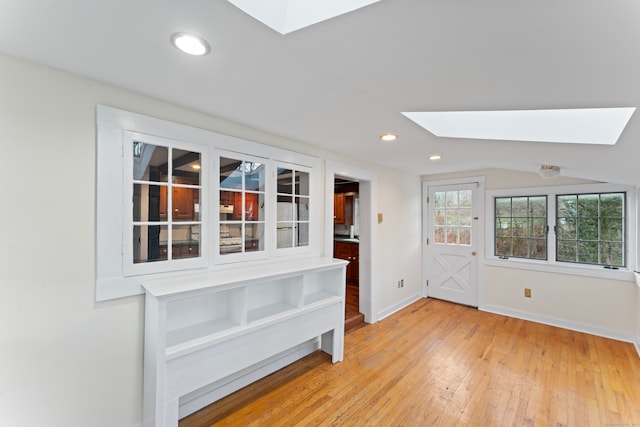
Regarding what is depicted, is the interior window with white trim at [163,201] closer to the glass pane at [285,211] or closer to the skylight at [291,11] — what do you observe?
the glass pane at [285,211]

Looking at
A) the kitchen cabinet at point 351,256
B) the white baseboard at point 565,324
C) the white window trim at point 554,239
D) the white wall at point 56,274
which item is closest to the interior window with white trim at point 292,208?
the white wall at point 56,274

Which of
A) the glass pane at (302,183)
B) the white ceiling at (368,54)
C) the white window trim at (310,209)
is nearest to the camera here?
the white ceiling at (368,54)

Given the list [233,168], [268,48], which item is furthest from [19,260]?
[268,48]

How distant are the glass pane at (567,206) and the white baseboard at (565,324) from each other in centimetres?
135

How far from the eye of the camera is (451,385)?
7.55 feet

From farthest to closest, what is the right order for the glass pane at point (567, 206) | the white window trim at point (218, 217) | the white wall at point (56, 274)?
the glass pane at point (567, 206) → the white window trim at point (218, 217) → the white wall at point (56, 274)

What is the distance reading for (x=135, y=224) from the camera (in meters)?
1.70

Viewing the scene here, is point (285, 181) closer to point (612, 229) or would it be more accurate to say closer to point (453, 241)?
point (453, 241)

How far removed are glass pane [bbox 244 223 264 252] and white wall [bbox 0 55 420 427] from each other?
2.78 ft

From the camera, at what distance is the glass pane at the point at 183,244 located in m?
1.88

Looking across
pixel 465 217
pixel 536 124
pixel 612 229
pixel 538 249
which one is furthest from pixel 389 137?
pixel 612 229

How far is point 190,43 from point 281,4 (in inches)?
17.3

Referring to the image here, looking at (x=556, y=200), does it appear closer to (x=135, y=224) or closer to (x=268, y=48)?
(x=268, y=48)

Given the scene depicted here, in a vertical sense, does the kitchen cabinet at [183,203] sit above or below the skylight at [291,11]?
below
